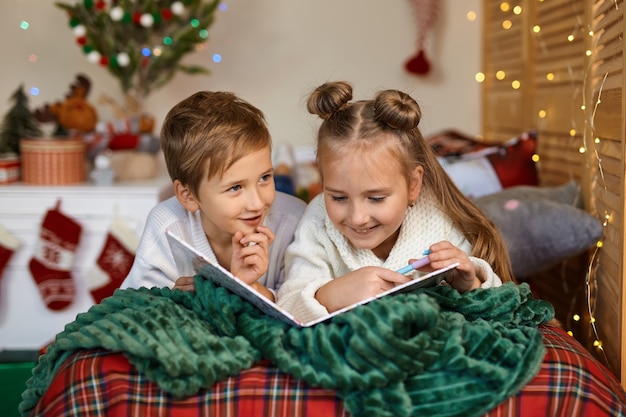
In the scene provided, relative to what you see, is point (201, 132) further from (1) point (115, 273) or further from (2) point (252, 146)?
(1) point (115, 273)

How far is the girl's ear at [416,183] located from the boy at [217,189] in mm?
287

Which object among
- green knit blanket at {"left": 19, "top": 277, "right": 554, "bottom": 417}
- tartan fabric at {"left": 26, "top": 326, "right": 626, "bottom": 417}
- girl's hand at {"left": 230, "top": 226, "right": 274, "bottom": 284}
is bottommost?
tartan fabric at {"left": 26, "top": 326, "right": 626, "bottom": 417}

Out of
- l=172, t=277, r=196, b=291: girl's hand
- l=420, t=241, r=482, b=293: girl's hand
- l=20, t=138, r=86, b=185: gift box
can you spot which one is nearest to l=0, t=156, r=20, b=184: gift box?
l=20, t=138, r=86, b=185: gift box

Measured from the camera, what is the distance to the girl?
151 centimetres

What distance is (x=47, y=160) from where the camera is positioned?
278 centimetres

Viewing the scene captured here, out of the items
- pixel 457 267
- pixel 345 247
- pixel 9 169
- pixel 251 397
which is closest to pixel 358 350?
pixel 251 397

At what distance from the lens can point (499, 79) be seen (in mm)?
3189

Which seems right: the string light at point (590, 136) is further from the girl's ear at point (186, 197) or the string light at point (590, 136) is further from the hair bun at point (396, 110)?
the girl's ear at point (186, 197)

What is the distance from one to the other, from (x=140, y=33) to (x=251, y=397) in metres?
1.96

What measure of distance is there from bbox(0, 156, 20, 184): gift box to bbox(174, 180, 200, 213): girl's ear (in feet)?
4.35

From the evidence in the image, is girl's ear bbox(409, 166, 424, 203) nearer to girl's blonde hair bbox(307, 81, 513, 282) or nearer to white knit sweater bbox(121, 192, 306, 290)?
girl's blonde hair bbox(307, 81, 513, 282)

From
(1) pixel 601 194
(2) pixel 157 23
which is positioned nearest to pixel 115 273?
(2) pixel 157 23

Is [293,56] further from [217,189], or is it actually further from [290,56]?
[217,189]

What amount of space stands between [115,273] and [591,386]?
182 centimetres
